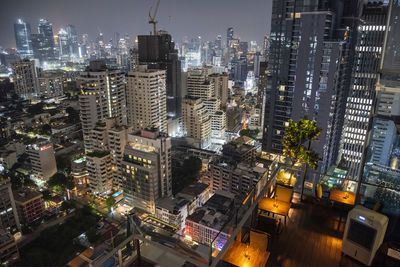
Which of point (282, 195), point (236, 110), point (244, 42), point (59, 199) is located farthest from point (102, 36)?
point (282, 195)

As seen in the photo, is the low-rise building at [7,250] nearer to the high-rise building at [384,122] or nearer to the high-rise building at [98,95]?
the high-rise building at [98,95]

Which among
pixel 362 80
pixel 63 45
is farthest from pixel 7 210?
pixel 63 45

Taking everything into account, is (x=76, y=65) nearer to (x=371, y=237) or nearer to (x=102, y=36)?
(x=102, y=36)

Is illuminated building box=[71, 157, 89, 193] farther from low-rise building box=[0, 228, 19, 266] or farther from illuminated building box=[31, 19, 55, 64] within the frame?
illuminated building box=[31, 19, 55, 64]

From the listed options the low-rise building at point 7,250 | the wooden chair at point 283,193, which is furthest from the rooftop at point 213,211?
the low-rise building at point 7,250

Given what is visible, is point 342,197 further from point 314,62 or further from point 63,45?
point 63,45

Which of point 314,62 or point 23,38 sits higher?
point 23,38
